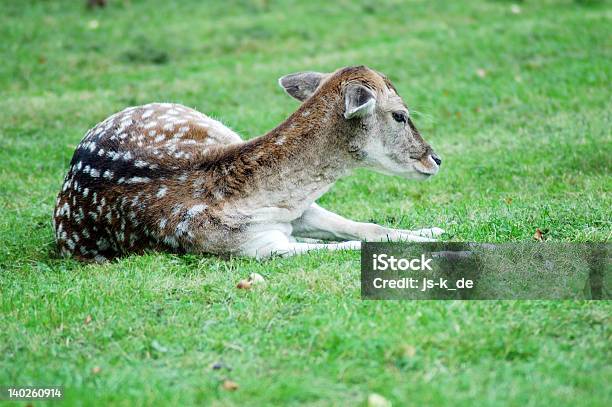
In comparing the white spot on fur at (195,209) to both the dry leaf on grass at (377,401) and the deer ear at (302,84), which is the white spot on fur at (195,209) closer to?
the deer ear at (302,84)

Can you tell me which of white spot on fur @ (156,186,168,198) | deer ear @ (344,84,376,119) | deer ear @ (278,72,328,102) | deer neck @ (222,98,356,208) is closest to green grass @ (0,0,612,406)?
white spot on fur @ (156,186,168,198)

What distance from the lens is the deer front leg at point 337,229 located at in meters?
6.27

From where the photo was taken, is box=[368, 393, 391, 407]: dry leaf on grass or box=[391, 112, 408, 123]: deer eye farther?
box=[391, 112, 408, 123]: deer eye

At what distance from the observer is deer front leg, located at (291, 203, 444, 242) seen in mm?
6273

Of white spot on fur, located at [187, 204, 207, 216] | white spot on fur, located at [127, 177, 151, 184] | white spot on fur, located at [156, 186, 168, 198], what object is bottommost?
white spot on fur, located at [187, 204, 207, 216]

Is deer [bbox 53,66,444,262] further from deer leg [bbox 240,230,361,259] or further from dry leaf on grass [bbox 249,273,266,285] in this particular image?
dry leaf on grass [bbox 249,273,266,285]

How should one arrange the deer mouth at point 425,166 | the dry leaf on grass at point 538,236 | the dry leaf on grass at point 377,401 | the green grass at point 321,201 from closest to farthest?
the dry leaf on grass at point 377,401
the green grass at point 321,201
the dry leaf on grass at point 538,236
the deer mouth at point 425,166

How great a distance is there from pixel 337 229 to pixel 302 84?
122 centimetres

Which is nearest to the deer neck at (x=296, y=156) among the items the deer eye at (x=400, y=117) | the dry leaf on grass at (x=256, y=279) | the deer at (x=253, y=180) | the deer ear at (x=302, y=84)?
the deer at (x=253, y=180)

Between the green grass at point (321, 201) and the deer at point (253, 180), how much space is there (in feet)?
0.79

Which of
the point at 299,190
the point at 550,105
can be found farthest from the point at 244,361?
the point at 550,105
